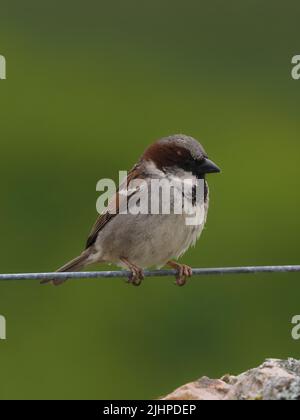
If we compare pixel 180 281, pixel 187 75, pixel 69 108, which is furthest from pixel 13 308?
pixel 187 75

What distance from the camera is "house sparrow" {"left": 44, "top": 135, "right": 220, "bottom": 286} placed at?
551 cm

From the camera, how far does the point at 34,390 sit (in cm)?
754

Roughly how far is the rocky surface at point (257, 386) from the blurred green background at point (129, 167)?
11.1 ft

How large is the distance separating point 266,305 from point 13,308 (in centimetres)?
166

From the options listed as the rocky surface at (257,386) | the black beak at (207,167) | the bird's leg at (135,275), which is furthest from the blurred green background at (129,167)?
the rocky surface at (257,386)

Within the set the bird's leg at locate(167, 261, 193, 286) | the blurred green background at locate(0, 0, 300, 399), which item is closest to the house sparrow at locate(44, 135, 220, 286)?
the bird's leg at locate(167, 261, 193, 286)

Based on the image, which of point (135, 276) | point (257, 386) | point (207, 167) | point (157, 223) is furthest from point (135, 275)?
point (257, 386)

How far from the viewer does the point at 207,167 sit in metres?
5.61

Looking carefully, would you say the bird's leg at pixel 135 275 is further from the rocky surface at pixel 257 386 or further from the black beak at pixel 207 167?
the rocky surface at pixel 257 386

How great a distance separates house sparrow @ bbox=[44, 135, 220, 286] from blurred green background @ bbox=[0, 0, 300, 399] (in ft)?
5.28

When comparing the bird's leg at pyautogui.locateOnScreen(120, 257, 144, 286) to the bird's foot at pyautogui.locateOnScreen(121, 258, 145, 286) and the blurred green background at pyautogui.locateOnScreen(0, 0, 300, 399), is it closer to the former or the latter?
the bird's foot at pyautogui.locateOnScreen(121, 258, 145, 286)

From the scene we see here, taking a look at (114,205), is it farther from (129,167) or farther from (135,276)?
(129,167)

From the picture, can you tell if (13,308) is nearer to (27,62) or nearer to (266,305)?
(266,305)

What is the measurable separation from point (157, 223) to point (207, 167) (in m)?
0.33
